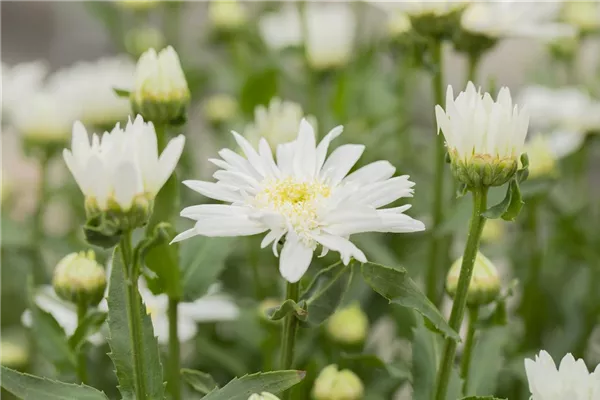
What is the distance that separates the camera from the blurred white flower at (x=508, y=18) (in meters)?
0.75

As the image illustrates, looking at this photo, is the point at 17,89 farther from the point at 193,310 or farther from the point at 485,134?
the point at 485,134

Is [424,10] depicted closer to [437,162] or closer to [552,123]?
[437,162]

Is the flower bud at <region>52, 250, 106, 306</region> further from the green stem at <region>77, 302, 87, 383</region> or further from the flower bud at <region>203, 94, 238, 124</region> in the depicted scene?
the flower bud at <region>203, 94, 238, 124</region>

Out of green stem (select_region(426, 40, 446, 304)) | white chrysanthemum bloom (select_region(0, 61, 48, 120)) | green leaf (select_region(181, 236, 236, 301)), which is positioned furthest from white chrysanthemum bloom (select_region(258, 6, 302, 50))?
green leaf (select_region(181, 236, 236, 301))

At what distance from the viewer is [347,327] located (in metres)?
0.72

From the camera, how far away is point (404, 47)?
1.04m

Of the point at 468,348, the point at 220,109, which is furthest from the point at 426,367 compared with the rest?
the point at 220,109

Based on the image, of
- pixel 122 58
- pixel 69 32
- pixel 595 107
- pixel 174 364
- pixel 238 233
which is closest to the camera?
pixel 238 233

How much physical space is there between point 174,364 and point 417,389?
0.17 meters

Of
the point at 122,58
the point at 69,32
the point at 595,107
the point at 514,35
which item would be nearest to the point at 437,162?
the point at 514,35

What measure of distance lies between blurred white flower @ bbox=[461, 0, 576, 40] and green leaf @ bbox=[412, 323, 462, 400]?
11.2 inches

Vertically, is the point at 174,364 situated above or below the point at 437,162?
below

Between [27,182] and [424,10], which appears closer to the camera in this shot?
[424,10]

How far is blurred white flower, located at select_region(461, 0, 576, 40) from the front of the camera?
2.46 feet
